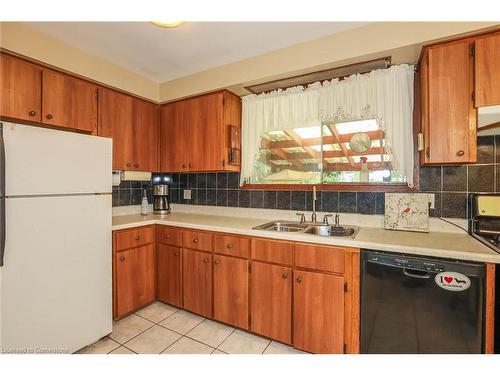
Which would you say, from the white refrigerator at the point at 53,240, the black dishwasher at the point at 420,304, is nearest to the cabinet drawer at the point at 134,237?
the white refrigerator at the point at 53,240

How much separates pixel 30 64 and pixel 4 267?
4.86 ft

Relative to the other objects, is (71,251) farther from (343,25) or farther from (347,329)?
(343,25)

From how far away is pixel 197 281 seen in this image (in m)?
2.11

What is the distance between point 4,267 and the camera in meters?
1.27

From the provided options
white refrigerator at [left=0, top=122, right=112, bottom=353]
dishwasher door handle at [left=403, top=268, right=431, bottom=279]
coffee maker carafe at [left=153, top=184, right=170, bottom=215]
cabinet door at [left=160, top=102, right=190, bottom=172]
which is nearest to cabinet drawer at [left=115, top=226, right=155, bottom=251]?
white refrigerator at [left=0, top=122, right=112, bottom=353]

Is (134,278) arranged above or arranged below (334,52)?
below

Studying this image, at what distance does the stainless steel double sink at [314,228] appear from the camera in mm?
1902

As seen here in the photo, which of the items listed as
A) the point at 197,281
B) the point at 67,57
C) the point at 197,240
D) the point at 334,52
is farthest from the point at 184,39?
the point at 197,281

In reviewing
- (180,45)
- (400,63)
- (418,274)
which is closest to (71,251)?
A: (180,45)

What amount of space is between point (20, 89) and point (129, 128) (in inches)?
34.2

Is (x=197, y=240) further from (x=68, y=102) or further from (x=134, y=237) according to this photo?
(x=68, y=102)

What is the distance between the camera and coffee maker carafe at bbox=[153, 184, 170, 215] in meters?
2.80

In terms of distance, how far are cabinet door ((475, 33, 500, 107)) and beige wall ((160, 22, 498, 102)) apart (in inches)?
4.0

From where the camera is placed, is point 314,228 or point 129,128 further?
point 129,128
